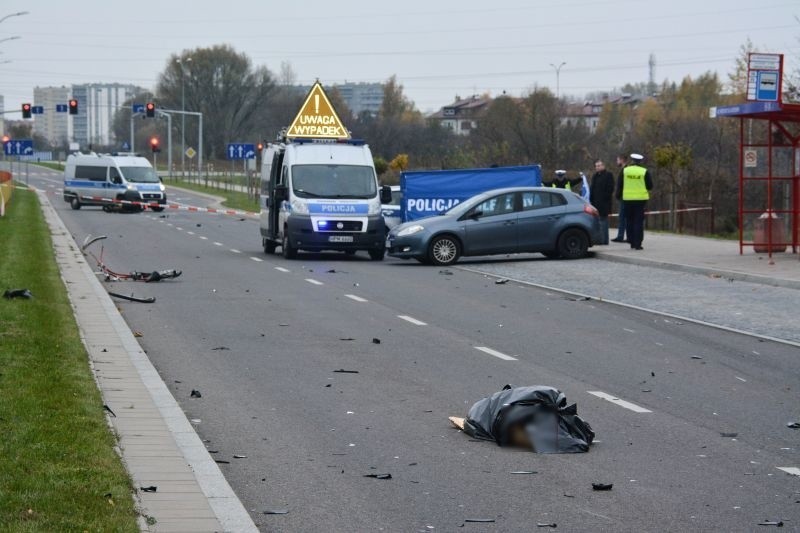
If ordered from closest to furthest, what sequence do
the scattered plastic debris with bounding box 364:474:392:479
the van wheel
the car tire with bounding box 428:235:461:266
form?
the scattered plastic debris with bounding box 364:474:392:479
the car tire with bounding box 428:235:461:266
the van wheel

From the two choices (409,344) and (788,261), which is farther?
(788,261)

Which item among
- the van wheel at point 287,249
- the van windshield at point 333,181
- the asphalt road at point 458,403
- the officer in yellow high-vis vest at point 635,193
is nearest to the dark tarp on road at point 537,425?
the asphalt road at point 458,403

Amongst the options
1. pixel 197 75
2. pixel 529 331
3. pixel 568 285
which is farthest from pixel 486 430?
pixel 197 75

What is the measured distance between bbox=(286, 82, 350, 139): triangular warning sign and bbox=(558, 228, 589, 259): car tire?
11719mm

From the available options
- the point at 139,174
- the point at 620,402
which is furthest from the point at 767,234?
the point at 139,174

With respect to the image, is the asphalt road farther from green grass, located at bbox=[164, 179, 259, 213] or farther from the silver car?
green grass, located at bbox=[164, 179, 259, 213]

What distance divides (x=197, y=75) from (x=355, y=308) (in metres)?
111

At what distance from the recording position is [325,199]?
28.4 metres

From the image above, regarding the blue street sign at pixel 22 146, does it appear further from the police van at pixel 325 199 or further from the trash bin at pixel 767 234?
the trash bin at pixel 767 234

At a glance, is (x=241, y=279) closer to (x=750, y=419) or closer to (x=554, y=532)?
(x=750, y=419)

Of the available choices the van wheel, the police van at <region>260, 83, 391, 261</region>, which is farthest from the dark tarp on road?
the van wheel

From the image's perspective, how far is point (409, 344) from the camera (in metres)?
14.2

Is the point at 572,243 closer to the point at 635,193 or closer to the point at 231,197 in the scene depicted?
the point at 635,193

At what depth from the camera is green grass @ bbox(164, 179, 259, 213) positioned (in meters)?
63.3
